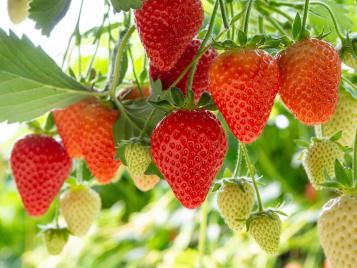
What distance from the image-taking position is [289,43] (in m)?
0.96

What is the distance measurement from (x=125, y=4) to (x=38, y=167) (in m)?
0.45

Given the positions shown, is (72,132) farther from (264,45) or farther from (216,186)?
(264,45)

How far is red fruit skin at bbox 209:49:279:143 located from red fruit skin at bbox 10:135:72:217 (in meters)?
0.43

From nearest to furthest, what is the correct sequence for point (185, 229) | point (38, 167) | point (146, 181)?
1. point (146, 181)
2. point (38, 167)
3. point (185, 229)

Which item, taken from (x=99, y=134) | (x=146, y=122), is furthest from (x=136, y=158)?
(x=99, y=134)

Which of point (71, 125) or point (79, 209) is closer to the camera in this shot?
point (71, 125)

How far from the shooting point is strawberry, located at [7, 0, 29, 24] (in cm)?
106

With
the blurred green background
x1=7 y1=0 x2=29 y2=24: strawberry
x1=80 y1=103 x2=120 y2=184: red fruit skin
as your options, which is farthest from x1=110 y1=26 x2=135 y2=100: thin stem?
the blurred green background

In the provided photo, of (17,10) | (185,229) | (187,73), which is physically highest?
(17,10)

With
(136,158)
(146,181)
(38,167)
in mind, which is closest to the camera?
(136,158)

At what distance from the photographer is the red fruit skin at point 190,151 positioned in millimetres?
969

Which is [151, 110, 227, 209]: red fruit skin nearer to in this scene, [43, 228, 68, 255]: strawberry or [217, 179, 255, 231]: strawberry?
[217, 179, 255, 231]: strawberry

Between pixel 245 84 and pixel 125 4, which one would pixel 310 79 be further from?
pixel 125 4

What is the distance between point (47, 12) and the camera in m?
0.98
